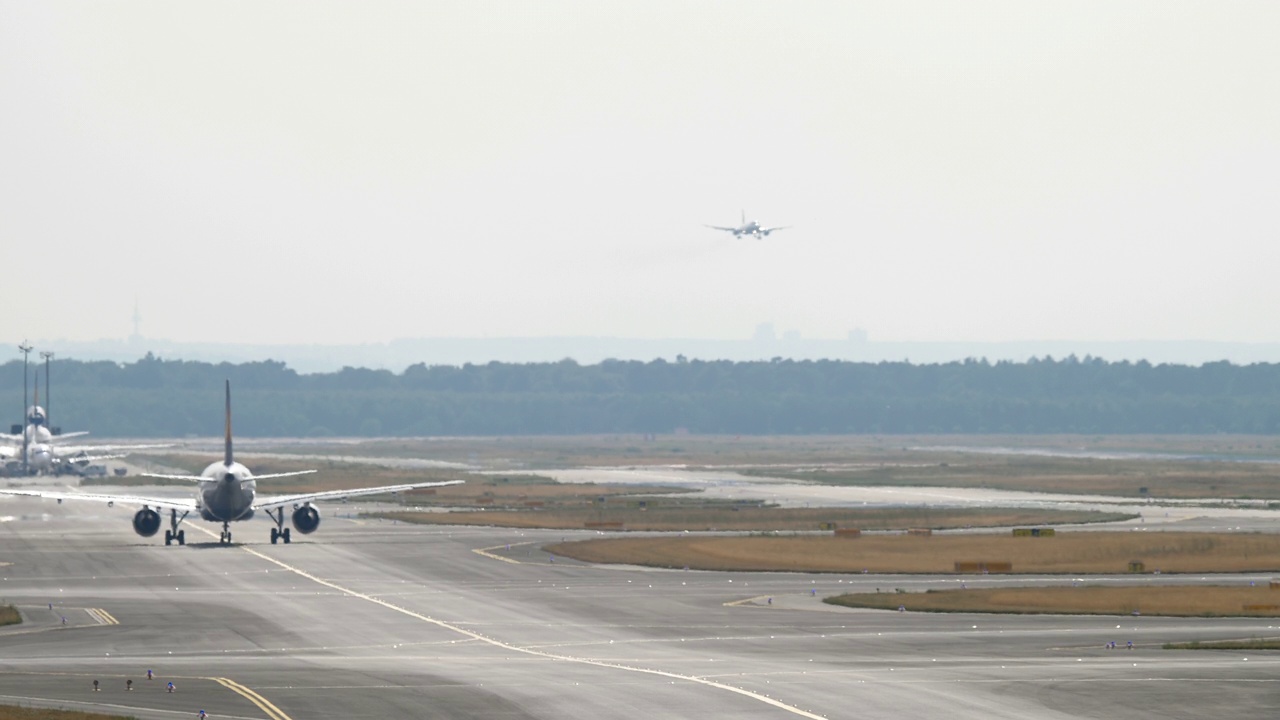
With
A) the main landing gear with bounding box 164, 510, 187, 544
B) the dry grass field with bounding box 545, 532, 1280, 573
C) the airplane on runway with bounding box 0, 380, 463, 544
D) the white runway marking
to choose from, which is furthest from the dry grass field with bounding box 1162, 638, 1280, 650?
the main landing gear with bounding box 164, 510, 187, 544

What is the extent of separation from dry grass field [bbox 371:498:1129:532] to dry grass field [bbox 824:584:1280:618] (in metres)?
38.7

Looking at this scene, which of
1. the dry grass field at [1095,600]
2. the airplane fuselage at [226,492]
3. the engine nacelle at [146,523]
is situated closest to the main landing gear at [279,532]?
the airplane fuselage at [226,492]

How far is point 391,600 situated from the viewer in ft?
259

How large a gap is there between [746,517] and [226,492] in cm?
4163

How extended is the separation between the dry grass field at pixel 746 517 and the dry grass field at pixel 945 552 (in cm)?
1105

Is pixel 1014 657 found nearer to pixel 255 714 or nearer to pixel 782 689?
pixel 782 689

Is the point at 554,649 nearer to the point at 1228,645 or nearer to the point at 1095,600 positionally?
the point at 1228,645

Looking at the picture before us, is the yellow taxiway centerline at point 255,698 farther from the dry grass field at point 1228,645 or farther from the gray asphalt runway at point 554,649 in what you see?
the dry grass field at point 1228,645

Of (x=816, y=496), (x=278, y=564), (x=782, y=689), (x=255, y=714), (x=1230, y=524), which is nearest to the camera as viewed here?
(x=255, y=714)

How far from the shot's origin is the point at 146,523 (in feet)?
359

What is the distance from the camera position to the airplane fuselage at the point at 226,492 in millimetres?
101750

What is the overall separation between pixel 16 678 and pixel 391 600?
25400 millimetres

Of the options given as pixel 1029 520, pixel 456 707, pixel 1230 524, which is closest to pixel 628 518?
pixel 1029 520

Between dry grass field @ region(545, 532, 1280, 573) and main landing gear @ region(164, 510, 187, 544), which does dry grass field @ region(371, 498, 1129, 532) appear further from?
main landing gear @ region(164, 510, 187, 544)
